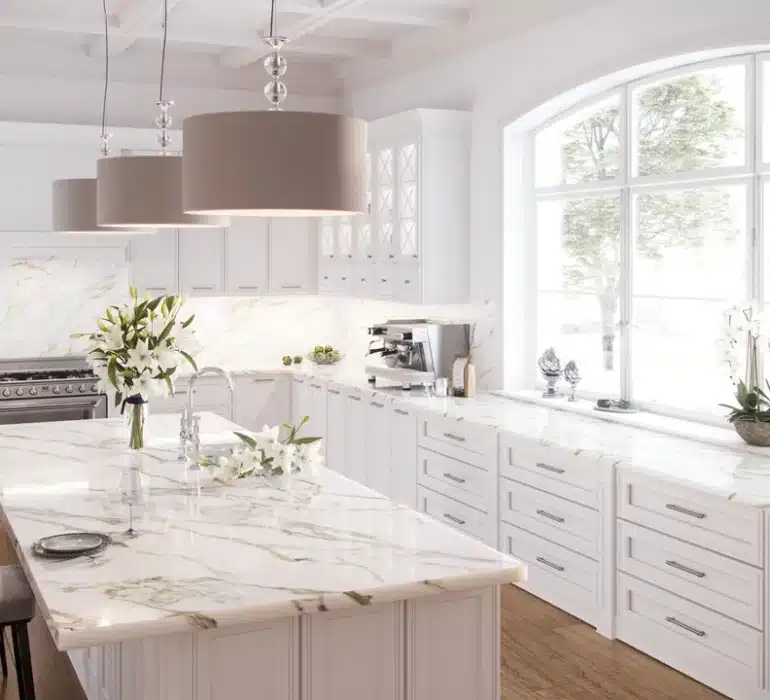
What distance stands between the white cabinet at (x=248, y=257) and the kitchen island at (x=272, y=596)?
450cm

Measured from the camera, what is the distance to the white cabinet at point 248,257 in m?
7.92

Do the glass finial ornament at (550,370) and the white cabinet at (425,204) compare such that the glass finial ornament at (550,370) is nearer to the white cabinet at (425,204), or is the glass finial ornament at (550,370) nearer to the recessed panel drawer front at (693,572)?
the white cabinet at (425,204)

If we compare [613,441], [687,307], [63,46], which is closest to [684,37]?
[687,307]

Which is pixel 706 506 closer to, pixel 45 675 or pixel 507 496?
pixel 507 496

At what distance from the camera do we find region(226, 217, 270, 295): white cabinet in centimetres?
792

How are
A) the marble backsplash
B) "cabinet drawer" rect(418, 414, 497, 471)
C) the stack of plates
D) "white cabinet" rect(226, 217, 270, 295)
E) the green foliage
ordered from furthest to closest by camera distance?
1. "white cabinet" rect(226, 217, 270, 295)
2. the marble backsplash
3. "cabinet drawer" rect(418, 414, 497, 471)
4. the green foliage
5. the stack of plates

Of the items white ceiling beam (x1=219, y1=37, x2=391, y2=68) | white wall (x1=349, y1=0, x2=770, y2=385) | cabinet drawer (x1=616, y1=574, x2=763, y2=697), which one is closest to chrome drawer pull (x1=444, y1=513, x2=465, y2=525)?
white wall (x1=349, y1=0, x2=770, y2=385)

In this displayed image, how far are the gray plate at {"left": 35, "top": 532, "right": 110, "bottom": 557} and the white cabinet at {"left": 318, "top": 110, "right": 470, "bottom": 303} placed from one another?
3.80 metres

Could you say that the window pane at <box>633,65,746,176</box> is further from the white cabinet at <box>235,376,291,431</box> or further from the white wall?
the white cabinet at <box>235,376,291,431</box>

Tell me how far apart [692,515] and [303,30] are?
3897 mm

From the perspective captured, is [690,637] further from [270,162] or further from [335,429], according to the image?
[335,429]

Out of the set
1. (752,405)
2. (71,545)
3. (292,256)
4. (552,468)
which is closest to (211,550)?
(71,545)

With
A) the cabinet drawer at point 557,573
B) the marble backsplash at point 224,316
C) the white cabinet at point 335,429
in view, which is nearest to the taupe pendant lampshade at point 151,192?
the cabinet drawer at point 557,573

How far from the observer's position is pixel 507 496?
528cm
